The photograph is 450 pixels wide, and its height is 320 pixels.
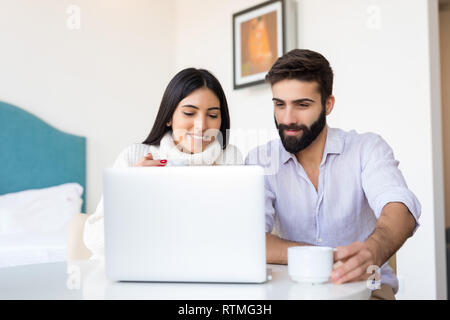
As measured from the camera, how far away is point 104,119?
11.9ft

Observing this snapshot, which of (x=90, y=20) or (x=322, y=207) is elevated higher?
(x=90, y=20)

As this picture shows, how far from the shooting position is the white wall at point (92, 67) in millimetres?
3238

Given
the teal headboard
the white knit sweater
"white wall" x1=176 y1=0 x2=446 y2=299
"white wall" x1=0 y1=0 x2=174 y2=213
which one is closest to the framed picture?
"white wall" x1=176 y1=0 x2=446 y2=299

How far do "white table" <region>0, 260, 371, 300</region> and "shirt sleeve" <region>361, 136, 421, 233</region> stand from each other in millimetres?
418

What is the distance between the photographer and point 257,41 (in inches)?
129

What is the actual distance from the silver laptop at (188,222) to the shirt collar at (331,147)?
721mm

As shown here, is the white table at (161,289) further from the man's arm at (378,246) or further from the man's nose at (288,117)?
the man's nose at (288,117)

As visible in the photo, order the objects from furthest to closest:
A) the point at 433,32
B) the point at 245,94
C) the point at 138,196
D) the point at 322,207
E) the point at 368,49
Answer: the point at 245,94 < the point at 368,49 < the point at 433,32 < the point at 322,207 < the point at 138,196

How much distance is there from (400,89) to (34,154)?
2.22m

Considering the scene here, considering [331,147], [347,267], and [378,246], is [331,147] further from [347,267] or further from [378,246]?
[347,267]

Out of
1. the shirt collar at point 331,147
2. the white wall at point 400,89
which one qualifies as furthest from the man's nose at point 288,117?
the white wall at point 400,89
